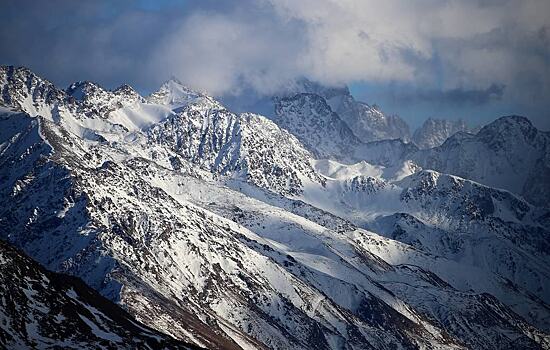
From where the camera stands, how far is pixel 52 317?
158 meters

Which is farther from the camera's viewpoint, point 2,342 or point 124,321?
point 124,321

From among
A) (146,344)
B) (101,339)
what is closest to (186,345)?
(146,344)

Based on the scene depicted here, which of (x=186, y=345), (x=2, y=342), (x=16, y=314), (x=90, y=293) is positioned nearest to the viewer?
(x=2, y=342)

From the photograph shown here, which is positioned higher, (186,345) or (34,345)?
(186,345)

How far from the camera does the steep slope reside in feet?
481

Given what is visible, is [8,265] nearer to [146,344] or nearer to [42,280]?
[42,280]

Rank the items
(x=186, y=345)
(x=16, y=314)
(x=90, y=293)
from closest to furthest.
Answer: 1. (x=16, y=314)
2. (x=186, y=345)
3. (x=90, y=293)

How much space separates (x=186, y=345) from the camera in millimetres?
181750

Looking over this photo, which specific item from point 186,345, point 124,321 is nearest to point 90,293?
point 124,321

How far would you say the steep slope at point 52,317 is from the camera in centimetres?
14662

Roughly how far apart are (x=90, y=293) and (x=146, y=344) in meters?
32.5

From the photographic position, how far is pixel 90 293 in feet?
642

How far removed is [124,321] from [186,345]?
15953 mm

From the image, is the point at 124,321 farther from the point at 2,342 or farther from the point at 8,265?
the point at 2,342
